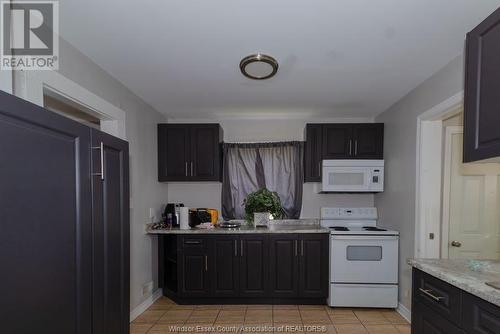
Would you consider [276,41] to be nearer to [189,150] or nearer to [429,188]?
[429,188]

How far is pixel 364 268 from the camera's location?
3000mm

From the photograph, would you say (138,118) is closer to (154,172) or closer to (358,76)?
(154,172)

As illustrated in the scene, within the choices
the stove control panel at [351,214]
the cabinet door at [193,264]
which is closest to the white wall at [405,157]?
the stove control panel at [351,214]

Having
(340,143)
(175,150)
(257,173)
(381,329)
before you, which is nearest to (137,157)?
(175,150)

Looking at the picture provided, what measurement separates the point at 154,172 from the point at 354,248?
2.57 meters

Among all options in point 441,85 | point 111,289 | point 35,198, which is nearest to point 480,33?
point 441,85

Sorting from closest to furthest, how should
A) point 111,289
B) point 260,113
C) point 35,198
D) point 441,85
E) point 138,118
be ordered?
1. point 35,198
2. point 111,289
3. point 441,85
4. point 138,118
5. point 260,113

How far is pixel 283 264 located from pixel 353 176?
1380 mm

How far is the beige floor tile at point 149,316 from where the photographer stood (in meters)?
2.77

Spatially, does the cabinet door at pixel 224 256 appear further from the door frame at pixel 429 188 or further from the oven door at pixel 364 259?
the door frame at pixel 429 188

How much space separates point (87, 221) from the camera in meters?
1.08

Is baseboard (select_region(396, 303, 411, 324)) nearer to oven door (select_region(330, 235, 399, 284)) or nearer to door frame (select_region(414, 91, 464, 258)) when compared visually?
oven door (select_region(330, 235, 399, 284))

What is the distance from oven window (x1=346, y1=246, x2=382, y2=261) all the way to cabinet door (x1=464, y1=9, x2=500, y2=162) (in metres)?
1.85

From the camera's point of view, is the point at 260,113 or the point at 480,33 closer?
the point at 480,33
